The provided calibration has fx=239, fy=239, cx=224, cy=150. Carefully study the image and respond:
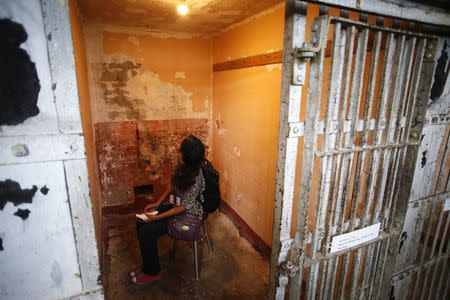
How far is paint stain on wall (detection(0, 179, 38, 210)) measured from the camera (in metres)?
1.04

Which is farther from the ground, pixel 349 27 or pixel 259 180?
pixel 349 27

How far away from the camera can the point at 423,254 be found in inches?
78.5

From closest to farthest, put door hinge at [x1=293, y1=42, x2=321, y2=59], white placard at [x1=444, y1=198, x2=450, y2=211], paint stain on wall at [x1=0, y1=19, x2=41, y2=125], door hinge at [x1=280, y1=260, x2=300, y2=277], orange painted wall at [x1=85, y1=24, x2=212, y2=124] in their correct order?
paint stain on wall at [x1=0, y1=19, x2=41, y2=125] < door hinge at [x1=293, y1=42, x2=321, y2=59] < door hinge at [x1=280, y1=260, x2=300, y2=277] < white placard at [x1=444, y1=198, x2=450, y2=211] < orange painted wall at [x1=85, y1=24, x2=212, y2=124]

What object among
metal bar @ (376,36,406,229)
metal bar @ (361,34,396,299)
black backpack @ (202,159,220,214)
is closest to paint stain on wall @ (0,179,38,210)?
black backpack @ (202,159,220,214)

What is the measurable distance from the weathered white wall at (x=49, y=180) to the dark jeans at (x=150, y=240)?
1355mm

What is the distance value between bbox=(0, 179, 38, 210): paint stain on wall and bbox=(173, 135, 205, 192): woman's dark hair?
5.02 feet

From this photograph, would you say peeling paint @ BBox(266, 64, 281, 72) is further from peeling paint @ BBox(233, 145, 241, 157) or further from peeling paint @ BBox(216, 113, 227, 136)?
peeling paint @ BBox(216, 113, 227, 136)

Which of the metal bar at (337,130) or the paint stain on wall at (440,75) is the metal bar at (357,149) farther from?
the paint stain on wall at (440,75)

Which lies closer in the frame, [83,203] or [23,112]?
[23,112]

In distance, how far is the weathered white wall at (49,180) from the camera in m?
1.00

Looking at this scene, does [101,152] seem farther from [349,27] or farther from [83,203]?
[349,27]

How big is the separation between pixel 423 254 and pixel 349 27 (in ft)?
6.50

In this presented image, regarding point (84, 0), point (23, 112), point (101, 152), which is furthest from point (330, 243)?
point (101, 152)

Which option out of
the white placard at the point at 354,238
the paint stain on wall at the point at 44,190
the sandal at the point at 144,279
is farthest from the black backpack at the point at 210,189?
the paint stain on wall at the point at 44,190
